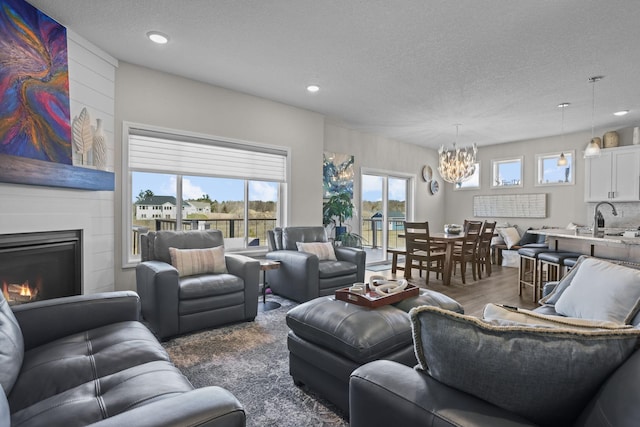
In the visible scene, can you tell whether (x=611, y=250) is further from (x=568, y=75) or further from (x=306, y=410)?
(x=306, y=410)

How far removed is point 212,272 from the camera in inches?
129

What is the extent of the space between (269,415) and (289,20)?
9.30 ft

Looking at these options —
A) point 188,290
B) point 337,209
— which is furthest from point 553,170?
point 188,290

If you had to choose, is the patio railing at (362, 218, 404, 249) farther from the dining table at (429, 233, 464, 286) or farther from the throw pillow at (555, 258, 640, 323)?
the throw pillow at (555, 258, 640, 323)

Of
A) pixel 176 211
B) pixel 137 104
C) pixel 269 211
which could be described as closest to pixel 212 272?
pixel 176 211

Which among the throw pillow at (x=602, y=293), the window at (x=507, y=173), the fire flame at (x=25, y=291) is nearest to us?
the throw pillow at (x=602, y=293)

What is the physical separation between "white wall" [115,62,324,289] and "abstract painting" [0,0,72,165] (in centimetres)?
66

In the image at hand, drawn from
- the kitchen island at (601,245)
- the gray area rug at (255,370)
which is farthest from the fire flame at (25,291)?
the kitchen island at (601,245)

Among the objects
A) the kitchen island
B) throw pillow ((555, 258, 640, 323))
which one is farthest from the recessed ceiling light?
the kitchen island

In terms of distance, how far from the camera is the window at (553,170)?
6.30 meters

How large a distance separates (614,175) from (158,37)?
7196mm

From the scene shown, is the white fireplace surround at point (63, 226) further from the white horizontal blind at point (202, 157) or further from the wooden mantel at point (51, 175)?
the white horizontal blind at point (202, 157)

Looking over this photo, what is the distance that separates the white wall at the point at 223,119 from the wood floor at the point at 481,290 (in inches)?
68.0

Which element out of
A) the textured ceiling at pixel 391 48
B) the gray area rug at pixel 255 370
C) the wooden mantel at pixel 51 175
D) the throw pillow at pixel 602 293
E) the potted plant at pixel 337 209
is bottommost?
the gray area rug at pixel 255 370
